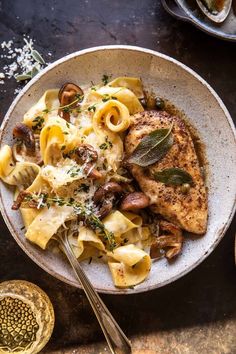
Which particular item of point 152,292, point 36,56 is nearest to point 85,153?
point 36,56

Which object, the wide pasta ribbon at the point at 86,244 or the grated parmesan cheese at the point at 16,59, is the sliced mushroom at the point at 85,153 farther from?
the grated parmesan cheese at the point at 16,59

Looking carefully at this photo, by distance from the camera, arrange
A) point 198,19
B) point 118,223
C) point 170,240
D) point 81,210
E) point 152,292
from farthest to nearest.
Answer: point 152,292
point 198,19
point 170,240
point 118,223
point 81,210

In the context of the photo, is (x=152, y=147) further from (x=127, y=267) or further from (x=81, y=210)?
(x=127, y=267)

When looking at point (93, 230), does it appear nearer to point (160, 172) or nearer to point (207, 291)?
point (160, 172)

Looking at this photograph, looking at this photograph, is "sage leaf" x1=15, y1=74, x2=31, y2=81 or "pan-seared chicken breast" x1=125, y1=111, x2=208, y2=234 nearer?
"pan-seared chicken breast" x1=125, y1=111, x2=208, y2=234

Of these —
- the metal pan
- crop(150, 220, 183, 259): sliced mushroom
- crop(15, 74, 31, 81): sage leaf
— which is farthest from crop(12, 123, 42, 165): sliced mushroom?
the metal pan

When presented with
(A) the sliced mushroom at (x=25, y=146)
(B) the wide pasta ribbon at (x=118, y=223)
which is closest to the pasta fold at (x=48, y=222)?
(B) the wide pasta ribbon at (x=118, y=223)

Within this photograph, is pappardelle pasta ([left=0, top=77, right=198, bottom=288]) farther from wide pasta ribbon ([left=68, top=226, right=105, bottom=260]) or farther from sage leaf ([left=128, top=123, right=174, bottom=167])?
sage leaf ([left=128, top=123, right=174, bottom=167])
